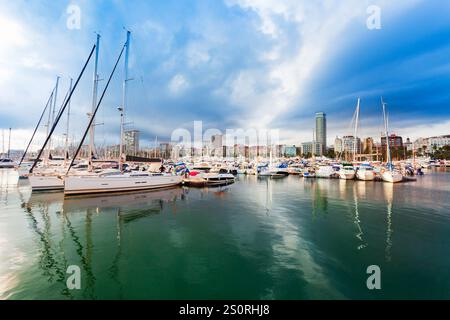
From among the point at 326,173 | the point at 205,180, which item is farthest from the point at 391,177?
the point at 205,180

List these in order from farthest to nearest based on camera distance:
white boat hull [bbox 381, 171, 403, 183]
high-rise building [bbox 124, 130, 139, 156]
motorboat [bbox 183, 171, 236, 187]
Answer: white boat hull [bbox 381, 171, 403, 183] → high-rise building [bbox 124, 130, 139, 156] → motorboat [bbox 183, 171, 236, 187]

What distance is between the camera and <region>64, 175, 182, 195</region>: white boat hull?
2116cm

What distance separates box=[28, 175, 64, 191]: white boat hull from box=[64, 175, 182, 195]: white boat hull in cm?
685

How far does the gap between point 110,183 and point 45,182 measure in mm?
9373

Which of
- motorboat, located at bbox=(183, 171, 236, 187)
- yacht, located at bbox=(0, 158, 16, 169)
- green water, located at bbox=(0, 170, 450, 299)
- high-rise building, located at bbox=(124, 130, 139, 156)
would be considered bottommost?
green water, located at bbox=(0, 170, 450, 299)

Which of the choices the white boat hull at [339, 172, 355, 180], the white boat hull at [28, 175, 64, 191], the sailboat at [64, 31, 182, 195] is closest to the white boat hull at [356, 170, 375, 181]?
the white boat hull at [339, 172, 355, 180]

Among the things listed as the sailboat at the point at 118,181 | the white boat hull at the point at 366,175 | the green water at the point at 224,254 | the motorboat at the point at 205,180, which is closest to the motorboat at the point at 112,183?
the sailboat at the point at 118,181

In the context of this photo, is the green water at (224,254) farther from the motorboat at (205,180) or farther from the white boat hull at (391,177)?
the white boat hull at (391,177)

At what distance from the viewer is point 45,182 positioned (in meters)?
24.8

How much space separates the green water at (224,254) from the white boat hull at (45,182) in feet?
35.4

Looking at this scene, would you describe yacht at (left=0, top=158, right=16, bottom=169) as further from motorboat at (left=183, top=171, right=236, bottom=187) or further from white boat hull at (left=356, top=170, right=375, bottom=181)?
white boat hull at (left=356, top=170, right=375, bottom=181)

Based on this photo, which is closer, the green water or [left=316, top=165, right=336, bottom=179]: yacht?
the green water
